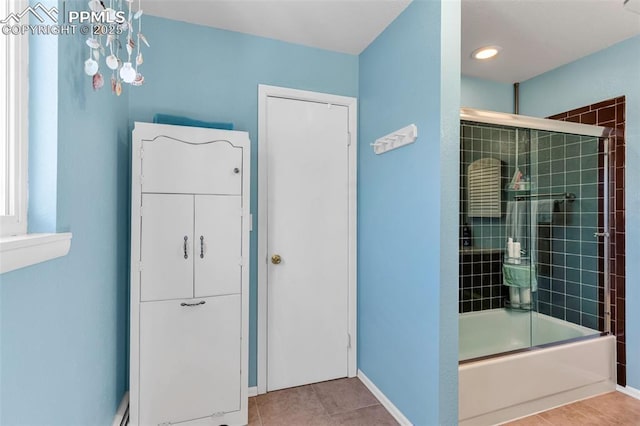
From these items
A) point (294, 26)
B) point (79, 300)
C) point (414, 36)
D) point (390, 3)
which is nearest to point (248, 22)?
point (294, 26)

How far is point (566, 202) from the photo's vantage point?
2.51 meters

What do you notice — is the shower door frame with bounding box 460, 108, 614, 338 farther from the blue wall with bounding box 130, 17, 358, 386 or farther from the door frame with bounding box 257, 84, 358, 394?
the blue wall with bounding box 130, 17, 358, 386

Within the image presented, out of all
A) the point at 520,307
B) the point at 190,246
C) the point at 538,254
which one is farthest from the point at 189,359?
the point at 538,254

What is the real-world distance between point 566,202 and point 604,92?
846 mm

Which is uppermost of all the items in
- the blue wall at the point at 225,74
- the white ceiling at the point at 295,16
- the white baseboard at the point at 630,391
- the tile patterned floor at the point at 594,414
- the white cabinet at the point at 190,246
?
the white ceiling at the point at 295,16

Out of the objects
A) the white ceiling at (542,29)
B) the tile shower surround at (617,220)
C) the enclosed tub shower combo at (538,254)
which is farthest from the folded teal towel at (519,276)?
the white ceiling at (542,29)

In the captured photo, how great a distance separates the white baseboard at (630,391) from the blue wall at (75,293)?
3231mm

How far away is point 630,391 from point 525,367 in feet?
3.04

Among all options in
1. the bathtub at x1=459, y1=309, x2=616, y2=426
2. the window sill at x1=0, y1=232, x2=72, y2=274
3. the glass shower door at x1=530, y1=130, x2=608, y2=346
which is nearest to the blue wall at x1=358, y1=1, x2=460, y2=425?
the bathtub at x1=459, y1=309, x2=616, y2=426

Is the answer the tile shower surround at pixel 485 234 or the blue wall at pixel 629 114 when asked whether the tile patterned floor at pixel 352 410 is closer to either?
the blue wall at pixel 629 114

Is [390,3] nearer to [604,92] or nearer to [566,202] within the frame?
[604,92]

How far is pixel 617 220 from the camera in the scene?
7.55 feet

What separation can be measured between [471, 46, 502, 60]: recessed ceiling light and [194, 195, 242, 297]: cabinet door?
2.09 m

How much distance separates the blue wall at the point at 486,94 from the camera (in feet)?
9.45
